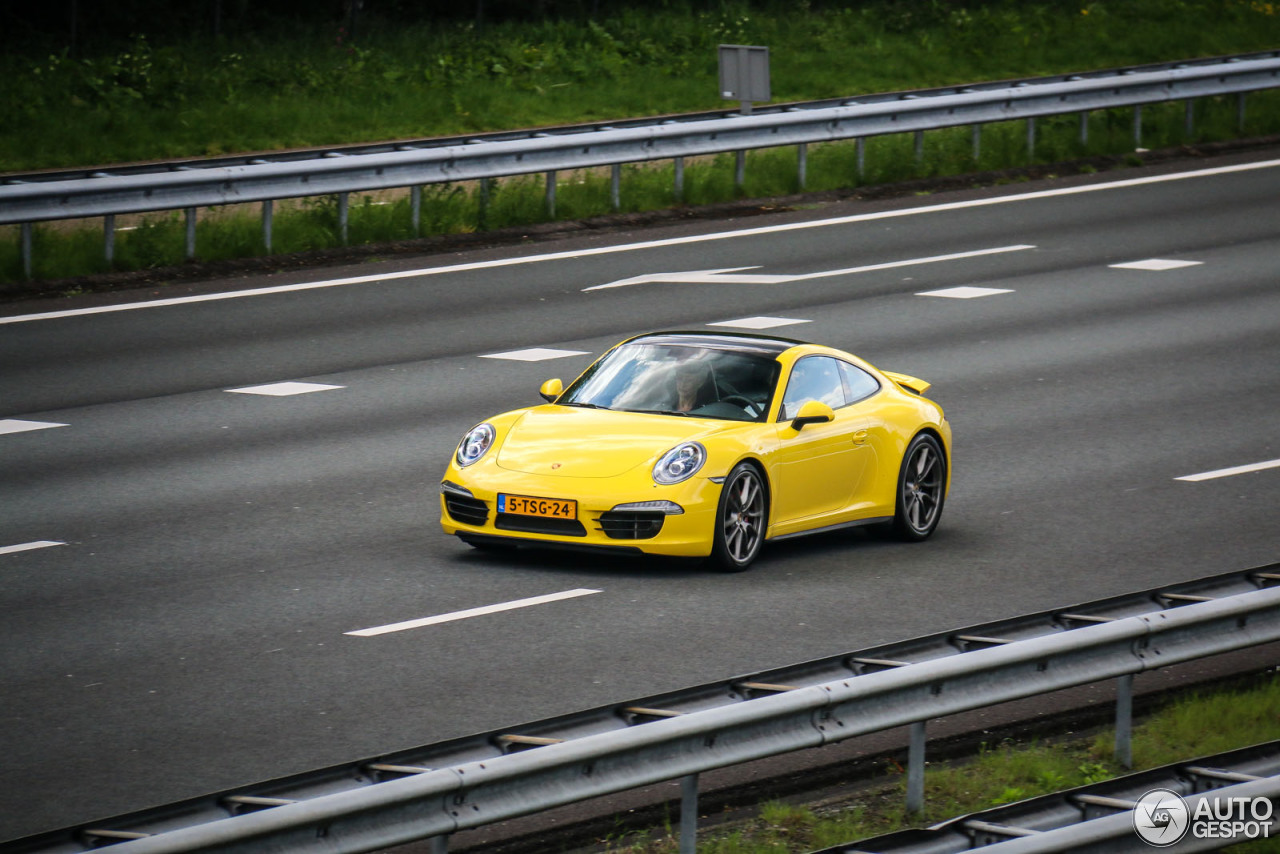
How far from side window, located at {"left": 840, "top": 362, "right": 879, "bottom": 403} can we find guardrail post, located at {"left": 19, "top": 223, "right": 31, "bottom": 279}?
10.5 m

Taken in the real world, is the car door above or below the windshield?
below

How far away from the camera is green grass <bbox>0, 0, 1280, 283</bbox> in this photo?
24000 millimetres

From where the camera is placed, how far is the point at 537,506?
1168 cm

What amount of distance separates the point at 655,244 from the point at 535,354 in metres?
5.53

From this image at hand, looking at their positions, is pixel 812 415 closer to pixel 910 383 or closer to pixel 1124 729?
pixel 910 383

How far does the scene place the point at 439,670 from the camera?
9742 mm

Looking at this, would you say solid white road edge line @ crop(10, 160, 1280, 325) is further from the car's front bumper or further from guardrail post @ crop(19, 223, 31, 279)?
the car's front bumper

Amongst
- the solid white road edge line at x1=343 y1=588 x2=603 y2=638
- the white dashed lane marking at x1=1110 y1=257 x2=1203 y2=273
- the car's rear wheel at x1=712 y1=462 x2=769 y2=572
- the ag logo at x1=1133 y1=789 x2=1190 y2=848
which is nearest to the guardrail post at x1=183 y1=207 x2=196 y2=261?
the white dashed lane marking at x1=1110 y1=257 x2=1203 y2=273

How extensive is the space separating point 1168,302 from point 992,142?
8542 millimetres

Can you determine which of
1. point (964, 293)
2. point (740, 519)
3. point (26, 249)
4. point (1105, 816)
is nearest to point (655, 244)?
point (964, 293)

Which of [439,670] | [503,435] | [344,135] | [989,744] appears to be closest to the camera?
[989,744]

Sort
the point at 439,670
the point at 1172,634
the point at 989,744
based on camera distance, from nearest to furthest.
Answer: the point at 1172,634 → the point at 989,744 → the point at 439,670

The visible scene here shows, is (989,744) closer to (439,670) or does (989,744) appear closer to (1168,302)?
(439,670)

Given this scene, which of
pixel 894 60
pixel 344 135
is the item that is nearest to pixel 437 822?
pixel 344 135
